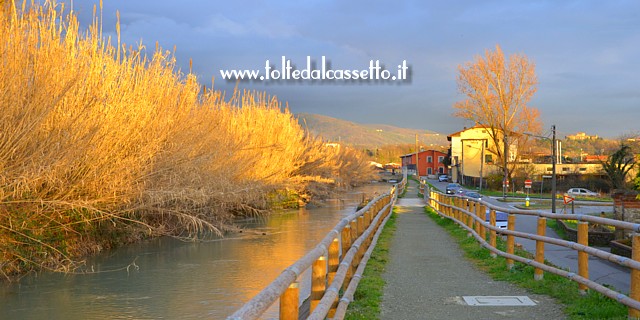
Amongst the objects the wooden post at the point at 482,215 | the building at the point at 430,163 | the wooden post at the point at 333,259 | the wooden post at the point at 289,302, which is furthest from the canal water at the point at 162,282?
the building at the point at 430,163

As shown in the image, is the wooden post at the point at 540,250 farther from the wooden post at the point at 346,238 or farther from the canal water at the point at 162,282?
the canal water at the point at 162,282

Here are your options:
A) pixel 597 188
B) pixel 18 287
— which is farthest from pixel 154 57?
pixel 597 188

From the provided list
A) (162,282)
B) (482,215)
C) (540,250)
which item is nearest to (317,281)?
(540,250)

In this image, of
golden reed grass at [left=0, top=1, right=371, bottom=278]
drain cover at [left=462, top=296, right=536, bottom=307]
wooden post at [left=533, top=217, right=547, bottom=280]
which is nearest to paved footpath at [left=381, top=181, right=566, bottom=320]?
drain cover at [left=462, top=296, right=536, bottom=307]

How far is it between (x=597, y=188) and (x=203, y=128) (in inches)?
2179

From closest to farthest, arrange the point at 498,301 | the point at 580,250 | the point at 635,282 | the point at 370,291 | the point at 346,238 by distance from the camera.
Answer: the point at 635,282, the point at 580,250, the point at 498,301, the point at 370,291, the point at 346,238

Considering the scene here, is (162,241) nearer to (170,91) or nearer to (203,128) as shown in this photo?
(203,128)

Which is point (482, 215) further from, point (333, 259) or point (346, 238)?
point (333, 259)

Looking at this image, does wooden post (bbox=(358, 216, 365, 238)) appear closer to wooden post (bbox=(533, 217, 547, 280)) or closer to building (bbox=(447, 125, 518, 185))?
wooden post (bbox=(533, 217, 547, 280))

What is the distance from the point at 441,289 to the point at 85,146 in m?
9.52

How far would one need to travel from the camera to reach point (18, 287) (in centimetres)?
1545

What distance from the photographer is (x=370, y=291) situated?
10000 millimetres

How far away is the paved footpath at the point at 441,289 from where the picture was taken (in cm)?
844

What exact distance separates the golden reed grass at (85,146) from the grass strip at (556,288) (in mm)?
9234
